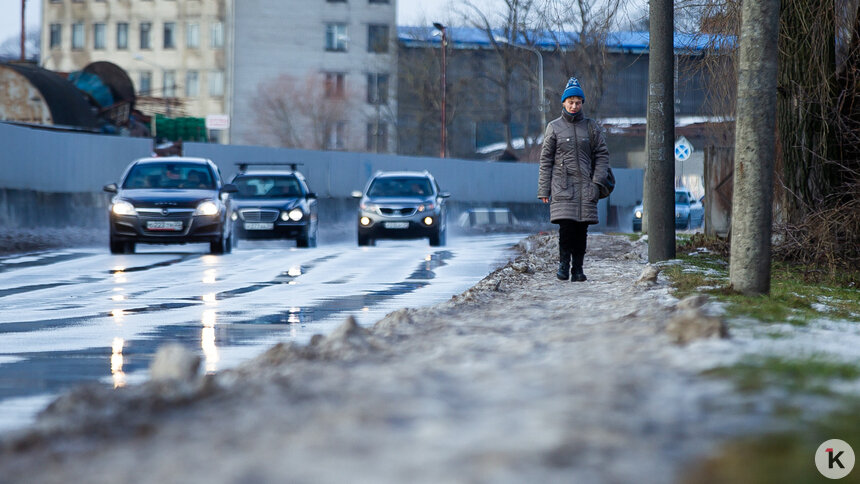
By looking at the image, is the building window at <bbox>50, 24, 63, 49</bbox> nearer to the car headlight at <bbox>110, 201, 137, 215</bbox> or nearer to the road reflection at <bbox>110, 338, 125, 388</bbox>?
the car headlight at <bbox>110, 201, 137, 215</bbox>

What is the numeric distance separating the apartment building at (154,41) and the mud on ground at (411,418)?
85.0 metres

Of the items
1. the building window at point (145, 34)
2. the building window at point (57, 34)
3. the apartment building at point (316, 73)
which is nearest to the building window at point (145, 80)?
the building window at point (145, 34)

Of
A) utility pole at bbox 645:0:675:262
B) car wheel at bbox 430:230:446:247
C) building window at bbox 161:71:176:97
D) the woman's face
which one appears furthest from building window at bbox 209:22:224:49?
the woman's face

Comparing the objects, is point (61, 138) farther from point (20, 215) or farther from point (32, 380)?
point (32, 380)

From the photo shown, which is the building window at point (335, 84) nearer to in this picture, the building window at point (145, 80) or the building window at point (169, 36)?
the building window at point (169, 36)

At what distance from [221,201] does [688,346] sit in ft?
58.0

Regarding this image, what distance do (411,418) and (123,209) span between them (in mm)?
18706

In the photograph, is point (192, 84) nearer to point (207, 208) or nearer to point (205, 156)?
point (205, 156)

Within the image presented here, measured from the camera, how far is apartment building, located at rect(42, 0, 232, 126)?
297ft

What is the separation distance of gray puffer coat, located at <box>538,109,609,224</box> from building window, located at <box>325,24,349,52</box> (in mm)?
77829

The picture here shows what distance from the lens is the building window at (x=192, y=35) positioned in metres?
91.1

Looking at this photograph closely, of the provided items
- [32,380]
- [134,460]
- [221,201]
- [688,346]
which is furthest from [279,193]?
[134,460]

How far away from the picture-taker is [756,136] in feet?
33.9

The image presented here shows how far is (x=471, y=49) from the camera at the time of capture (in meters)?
88.5
